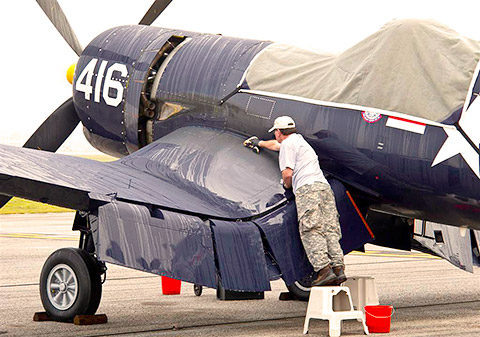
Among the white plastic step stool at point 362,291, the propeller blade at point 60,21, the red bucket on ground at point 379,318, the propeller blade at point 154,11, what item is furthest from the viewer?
the propeller blade at point 154,11

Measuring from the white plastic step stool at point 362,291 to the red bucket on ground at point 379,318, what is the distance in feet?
2.31

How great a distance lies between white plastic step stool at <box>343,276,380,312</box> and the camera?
31.8 feet

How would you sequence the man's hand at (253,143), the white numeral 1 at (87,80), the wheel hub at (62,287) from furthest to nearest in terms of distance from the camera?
the white numeral 1 at (87,80), the man's hand at (253,143), the wheel hub at (62,287)

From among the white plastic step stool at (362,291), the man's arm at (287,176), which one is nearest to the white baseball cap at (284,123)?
the man's arm at (287,176)

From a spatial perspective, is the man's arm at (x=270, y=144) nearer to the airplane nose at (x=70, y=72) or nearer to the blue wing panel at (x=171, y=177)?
the blue wing panel at (x=171, y=177)

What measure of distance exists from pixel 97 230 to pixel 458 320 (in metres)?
4.31

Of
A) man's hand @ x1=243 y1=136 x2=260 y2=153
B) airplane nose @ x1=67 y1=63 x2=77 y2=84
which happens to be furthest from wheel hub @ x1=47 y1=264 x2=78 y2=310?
airplane nose @ x1=67 y1=63 x2=77 y2=84

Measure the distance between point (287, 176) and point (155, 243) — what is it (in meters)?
1.63

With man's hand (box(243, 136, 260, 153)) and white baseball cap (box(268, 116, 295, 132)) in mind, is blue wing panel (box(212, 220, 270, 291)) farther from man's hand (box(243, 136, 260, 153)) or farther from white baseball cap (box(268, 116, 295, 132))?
man's hand (box(243, 136, 260, 153))

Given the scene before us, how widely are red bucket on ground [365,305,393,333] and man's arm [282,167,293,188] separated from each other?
154 cm

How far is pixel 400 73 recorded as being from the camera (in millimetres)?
8969

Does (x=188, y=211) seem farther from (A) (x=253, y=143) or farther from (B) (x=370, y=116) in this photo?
(B) (x=370, y=116)

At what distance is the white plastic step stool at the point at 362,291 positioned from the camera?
381 inches

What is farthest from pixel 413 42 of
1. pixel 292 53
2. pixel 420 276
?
pixel 420 276
